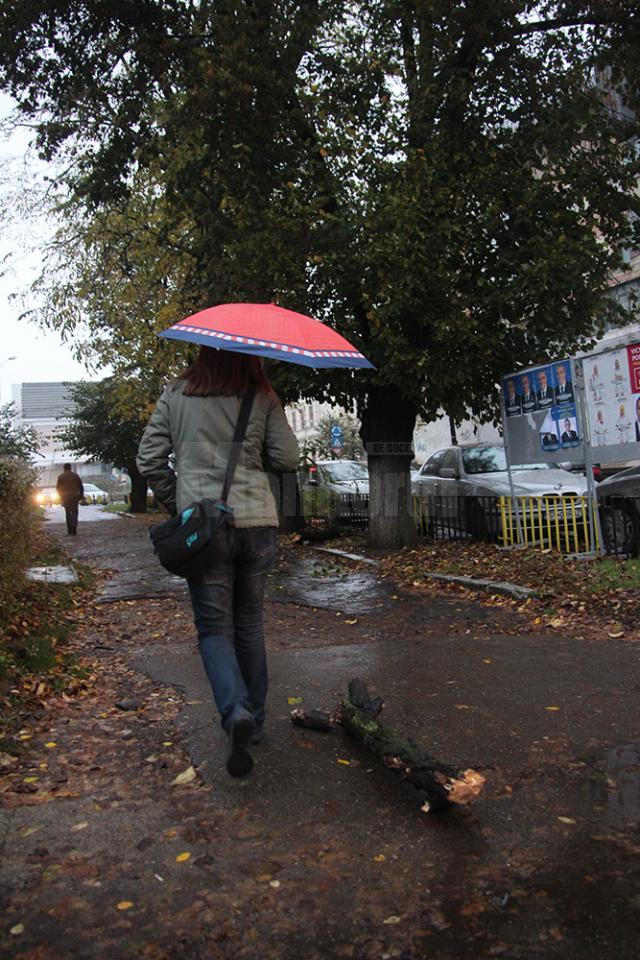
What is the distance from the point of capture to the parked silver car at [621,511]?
9719 millimetres

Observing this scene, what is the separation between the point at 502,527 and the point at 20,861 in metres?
9.22

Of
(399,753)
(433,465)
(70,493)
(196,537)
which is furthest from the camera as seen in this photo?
(70,493)

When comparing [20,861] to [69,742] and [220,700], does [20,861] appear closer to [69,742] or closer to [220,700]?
[220,700]

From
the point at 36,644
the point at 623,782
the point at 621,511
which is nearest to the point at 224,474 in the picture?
the point at 623,782

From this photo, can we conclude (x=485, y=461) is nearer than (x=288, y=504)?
Yes

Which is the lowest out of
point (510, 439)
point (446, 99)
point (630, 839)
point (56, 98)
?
point (630, 839)

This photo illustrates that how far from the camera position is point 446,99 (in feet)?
35.9

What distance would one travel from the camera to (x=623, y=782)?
3.43m

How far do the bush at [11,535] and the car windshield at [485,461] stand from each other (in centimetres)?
722

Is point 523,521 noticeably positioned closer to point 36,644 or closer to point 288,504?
point 288,504

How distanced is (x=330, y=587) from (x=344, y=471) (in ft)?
33.8

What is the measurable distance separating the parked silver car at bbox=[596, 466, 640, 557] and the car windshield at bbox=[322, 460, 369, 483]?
9.16 m

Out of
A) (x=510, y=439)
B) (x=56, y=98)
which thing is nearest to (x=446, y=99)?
(x=510, y=439)

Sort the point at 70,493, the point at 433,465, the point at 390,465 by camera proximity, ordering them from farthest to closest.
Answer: the point at 70,493
the point at 433,465
the point at 390,465
